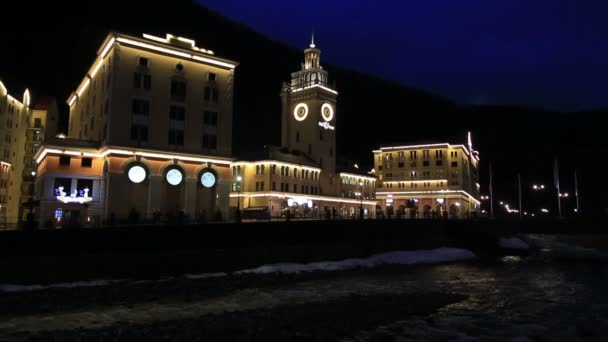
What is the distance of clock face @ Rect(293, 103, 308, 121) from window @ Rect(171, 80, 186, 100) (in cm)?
4948

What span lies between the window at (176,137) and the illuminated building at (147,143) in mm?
118

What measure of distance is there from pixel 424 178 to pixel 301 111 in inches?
1568

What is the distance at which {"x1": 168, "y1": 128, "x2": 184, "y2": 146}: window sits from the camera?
177 ft

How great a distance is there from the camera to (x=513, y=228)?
91125mm

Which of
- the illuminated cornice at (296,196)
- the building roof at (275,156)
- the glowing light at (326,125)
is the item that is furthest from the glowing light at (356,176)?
the building roof at (275,156)

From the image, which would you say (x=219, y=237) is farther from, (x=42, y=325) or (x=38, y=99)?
(x=38, y=99)

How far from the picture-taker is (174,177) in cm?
5278

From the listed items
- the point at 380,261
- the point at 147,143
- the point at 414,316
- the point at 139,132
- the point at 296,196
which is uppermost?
the point at 139,132

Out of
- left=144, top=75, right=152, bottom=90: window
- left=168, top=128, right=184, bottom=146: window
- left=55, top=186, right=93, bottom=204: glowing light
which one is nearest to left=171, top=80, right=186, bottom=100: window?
left=144, top=75, right=152, bottom=90: window

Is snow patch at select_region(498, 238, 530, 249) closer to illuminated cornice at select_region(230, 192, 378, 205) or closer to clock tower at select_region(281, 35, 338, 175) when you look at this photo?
illuminated cornice at select_region(230, 192, 378, 205)

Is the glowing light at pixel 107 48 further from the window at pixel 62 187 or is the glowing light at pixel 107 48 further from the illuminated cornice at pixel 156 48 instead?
the window at pixel 62 187

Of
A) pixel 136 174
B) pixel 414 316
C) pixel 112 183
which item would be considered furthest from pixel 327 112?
pixel 414 316

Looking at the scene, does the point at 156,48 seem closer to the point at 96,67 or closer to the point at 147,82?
the point at 147,82

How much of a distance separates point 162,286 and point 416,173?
99906mm
